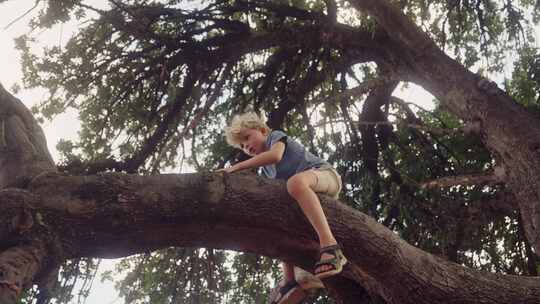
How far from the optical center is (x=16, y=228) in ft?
8.68

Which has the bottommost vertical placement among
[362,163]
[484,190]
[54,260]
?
[54,260]

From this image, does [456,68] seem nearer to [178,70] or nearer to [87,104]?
[178,70]

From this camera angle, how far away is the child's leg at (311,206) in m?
2.85

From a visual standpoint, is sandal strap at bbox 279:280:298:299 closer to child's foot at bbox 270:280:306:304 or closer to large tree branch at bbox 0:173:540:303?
child's foot at bbox 270:280:306:304

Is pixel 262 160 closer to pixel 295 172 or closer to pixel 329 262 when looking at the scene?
pixel 295 172

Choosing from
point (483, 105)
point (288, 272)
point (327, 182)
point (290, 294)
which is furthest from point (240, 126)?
point (483, 105)

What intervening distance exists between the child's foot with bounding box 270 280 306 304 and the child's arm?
3.24 ft

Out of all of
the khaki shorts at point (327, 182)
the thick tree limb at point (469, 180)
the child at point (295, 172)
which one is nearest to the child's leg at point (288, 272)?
the child at point (295, 172)

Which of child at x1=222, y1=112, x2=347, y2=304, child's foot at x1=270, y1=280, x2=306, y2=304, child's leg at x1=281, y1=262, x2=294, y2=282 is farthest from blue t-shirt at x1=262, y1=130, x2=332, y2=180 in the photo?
child's foot at x1=270, y1=280, x2=306, y2=304

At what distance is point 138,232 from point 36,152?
105 cm

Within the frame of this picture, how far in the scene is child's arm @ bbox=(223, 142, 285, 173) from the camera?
3.10m

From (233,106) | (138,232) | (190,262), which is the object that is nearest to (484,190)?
(233,106)

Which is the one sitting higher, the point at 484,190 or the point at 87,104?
the point at 87,104

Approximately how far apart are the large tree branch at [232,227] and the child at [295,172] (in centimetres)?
12
